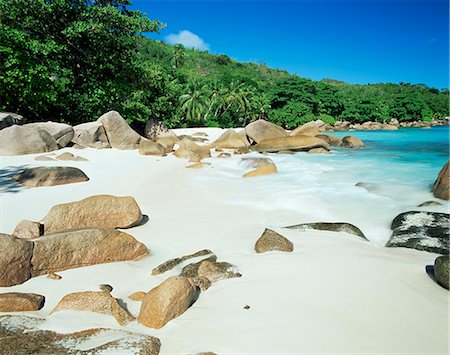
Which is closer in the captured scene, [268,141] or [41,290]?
[41,290]

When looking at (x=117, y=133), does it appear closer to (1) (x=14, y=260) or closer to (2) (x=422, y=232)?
(1) (x=14, y=260)

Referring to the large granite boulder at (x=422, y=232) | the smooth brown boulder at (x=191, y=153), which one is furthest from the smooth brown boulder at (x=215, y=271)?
the smooth brown boulder at (x=191, y=153)

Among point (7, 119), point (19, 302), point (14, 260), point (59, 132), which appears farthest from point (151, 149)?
point (19, 302)

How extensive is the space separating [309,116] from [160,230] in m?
42.6

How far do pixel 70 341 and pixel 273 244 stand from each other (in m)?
2.66

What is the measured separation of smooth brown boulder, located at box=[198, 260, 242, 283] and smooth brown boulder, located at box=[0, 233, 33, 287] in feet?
6.14

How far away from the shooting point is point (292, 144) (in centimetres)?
1934

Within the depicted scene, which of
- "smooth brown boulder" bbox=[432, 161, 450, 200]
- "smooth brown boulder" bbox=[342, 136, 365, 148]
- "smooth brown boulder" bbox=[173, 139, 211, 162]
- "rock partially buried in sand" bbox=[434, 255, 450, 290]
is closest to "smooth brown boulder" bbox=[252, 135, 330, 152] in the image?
"smooth brown boulder" bbox=[342, 136, 365, 148]

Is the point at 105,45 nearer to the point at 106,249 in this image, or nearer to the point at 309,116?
the point at 106,249

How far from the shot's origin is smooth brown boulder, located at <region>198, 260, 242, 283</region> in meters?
3.52

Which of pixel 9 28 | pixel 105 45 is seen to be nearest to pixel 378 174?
pixel 105 45

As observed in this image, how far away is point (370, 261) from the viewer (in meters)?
3.80

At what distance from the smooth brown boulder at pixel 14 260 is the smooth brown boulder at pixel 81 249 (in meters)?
0.08

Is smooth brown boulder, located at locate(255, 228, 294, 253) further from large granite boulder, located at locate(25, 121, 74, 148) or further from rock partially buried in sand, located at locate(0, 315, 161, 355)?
large granite boulder, located at locate(25, 121, 74, 148)
